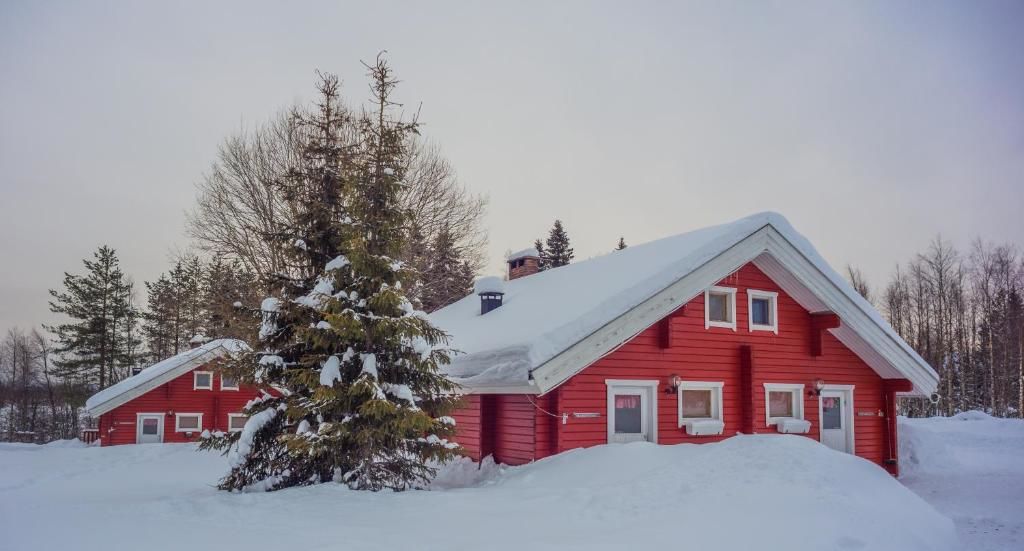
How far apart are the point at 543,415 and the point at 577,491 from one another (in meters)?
3.29

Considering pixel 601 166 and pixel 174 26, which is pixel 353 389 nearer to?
pixel 174 26

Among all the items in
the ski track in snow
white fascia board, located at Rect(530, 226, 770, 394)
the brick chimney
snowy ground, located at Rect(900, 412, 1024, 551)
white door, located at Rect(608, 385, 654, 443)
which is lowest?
snowy ground, located at Rect(900, 412, 1024, 551)

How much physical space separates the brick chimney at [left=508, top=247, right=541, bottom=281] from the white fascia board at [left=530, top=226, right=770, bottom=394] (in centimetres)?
1109

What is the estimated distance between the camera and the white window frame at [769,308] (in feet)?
49.8

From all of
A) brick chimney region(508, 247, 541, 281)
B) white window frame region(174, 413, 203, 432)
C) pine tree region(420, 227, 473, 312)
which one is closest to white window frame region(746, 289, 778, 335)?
brick chimney region(508, 247, 541, 281)

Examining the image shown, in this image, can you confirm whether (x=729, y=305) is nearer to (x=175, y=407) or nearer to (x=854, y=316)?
(x=854, y=316)

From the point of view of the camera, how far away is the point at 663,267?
13.4m

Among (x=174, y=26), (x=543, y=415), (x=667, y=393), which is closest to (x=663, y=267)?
(x=667, y=393)

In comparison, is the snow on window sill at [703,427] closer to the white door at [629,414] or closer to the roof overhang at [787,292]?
the white door at [629,414]

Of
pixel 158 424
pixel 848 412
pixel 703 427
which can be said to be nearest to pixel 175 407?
pixel 158 424

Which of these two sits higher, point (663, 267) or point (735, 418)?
point (663, 267)

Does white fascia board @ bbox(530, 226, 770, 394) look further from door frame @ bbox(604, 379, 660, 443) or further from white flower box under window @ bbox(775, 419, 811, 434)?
white flower box under window @ bbox(775, 419, 811, 434)

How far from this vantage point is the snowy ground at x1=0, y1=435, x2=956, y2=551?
7320 mm

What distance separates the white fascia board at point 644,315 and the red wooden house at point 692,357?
25 millimetres
